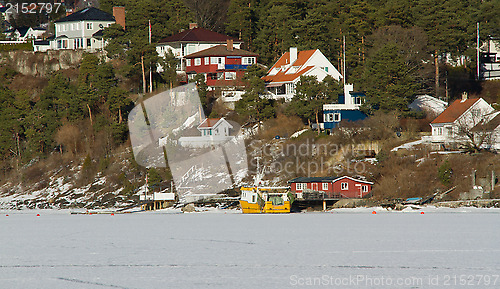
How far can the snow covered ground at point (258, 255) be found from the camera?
69.1ft

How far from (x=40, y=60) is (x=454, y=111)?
189 ft

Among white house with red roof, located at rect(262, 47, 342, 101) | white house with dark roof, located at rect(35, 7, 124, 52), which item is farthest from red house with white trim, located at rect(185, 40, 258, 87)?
white house with dark roof, located at rect(35, 7, 124, 52)

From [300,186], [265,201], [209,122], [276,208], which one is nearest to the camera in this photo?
[265,201]

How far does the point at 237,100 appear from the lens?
78.4 m

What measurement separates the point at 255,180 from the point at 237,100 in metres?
20.5

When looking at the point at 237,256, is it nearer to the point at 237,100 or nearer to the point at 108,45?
the point at 237,100

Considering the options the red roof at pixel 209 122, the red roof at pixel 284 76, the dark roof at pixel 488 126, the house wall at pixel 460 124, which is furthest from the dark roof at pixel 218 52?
the dark roof at pixel 488 126

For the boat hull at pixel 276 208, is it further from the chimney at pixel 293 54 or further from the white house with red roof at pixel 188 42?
the white house with red roof at pixel 188 42

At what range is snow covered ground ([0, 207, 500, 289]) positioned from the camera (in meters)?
21.0

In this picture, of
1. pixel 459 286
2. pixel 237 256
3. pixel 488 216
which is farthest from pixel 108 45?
pixel 459 286

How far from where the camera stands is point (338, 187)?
5666 cm

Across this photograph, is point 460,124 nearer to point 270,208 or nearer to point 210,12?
point 270,208

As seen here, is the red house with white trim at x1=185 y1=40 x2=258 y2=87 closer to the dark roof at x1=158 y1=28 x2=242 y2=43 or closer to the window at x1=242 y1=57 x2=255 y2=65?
the window at x1=242 y1=57 x2=255 y2=65

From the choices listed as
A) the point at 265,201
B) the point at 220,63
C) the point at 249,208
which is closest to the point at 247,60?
the point at 220,63
